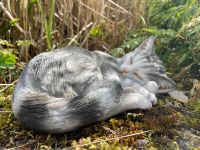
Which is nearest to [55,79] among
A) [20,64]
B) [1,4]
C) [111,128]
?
[111,128]

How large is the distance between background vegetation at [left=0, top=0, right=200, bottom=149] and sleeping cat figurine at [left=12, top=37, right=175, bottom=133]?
95mm

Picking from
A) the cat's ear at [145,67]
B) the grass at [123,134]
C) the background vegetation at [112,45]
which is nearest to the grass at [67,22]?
the background vegetation at [112,45]

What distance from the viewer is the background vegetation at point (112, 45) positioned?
1789 mm

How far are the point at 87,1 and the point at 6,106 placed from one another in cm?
107

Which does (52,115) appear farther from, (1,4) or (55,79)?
(1,4)

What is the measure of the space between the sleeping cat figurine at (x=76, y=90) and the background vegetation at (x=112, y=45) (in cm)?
9

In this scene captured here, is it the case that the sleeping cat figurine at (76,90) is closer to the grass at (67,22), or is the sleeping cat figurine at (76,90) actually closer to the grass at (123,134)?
the grass at (123,134)

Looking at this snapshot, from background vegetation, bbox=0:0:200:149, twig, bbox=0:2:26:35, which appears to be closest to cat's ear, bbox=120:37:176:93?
background vegetation, bbox=0:0:200:149

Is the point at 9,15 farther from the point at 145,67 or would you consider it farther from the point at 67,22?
the point at 145,67

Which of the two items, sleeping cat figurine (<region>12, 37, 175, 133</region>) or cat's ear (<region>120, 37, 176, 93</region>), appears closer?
sleeping cat figurine (<region>12, 37, 175, 133</region>)

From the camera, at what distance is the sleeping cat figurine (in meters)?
1.67

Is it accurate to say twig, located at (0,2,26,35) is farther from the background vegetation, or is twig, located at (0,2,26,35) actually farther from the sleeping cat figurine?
the sleeping cat figurine

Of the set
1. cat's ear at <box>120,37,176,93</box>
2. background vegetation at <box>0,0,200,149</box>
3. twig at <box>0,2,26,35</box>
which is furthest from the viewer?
twig at <box>0,2,26,35</box>

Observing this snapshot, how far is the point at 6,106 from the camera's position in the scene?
2133 mm
